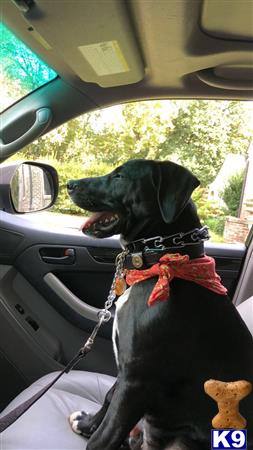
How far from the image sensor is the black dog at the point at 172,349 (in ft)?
5.50

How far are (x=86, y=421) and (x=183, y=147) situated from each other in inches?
320

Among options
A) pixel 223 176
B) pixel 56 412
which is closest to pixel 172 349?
pixel 56 412

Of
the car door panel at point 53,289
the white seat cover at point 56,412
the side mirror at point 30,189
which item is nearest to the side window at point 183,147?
the car door panel at point 53,289

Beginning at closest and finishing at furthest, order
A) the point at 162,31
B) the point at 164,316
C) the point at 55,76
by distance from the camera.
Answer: the point at 164,316
the point at 162,31
the point at 55,76

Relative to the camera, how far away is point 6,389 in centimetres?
275

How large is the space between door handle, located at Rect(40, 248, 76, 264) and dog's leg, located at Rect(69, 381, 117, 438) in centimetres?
119

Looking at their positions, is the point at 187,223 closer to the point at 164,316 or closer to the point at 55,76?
the point at 164,316

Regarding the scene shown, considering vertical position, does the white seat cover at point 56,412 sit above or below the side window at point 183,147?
below

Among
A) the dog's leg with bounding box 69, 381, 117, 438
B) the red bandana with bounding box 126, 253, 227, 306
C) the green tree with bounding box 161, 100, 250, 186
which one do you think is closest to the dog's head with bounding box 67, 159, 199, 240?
the red bandana with bounding box 126, 253, 227, 306

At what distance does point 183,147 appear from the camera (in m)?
9.63

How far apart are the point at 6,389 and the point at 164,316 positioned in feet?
4.91

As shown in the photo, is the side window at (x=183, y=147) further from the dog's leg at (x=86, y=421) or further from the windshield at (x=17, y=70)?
the dog's leg at (x=86, y=421)

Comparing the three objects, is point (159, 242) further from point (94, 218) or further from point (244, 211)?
point (244, 211)

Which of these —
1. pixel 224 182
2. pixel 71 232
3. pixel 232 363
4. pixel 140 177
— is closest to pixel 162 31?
pixel 140 177
